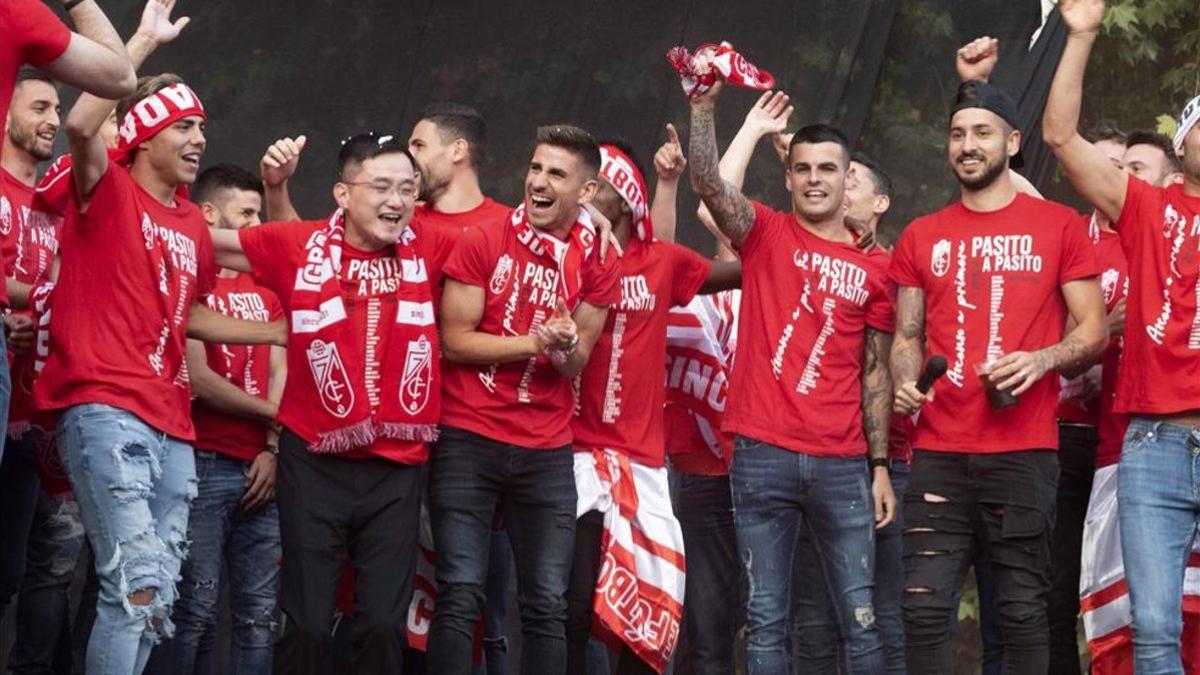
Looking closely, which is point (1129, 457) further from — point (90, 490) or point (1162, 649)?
point (90, 490)

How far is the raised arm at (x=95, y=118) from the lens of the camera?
538 cm

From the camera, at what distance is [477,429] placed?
242 inches

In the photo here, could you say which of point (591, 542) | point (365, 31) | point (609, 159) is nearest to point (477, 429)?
point (591, 542)

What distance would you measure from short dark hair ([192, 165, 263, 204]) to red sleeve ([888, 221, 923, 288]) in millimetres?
2422

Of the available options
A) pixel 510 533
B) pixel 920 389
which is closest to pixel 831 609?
pixel 920 389

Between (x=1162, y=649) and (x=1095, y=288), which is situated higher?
(x=1095, y=288)

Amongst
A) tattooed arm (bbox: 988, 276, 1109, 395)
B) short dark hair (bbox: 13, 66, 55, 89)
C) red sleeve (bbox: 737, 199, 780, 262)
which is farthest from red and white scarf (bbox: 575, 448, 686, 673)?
short dark hair (bbox: 13, 66, 55, 89)

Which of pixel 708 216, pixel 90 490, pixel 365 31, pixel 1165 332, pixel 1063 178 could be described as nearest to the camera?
pixel 90 490

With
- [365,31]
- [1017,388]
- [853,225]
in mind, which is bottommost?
[1017,388]

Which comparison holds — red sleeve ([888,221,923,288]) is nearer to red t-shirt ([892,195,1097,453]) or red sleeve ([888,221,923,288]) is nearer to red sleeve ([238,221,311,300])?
red t-shirt ([892,195,1097,453])

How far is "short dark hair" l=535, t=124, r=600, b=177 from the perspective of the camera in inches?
254

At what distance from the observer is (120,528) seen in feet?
18.1

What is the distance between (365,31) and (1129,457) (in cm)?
352

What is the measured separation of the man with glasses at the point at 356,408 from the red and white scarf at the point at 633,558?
73 centimetres
